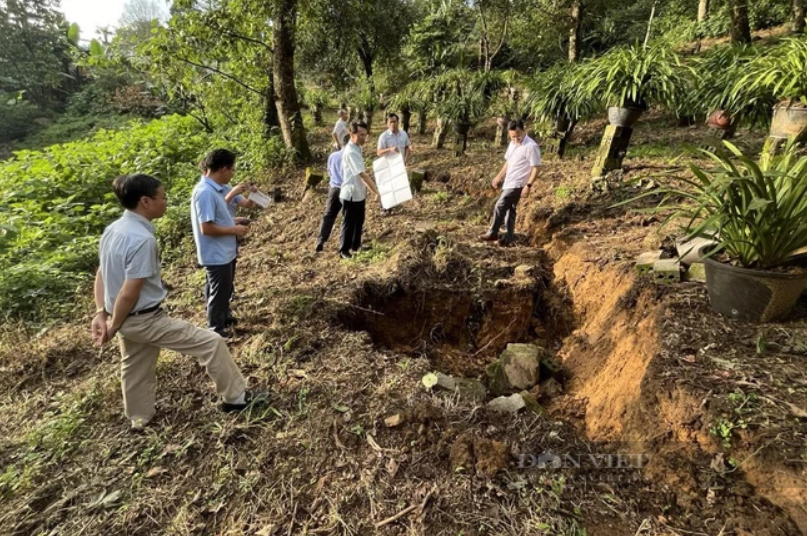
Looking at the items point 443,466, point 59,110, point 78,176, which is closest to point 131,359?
point 443,466

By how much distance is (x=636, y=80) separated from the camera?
5.28m

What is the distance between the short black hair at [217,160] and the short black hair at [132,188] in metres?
0.82

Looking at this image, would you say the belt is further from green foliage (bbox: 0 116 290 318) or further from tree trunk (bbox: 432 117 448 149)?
tree trunk (bbox: 432 117 448 149)

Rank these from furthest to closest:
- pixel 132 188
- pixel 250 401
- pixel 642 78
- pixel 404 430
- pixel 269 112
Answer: pixel 269 112 < pixel 642 78 < pixel 250 401 < pixel 404 430 < pixel 132 188

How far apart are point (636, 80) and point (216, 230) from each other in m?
5.34

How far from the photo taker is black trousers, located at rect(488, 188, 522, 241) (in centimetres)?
526

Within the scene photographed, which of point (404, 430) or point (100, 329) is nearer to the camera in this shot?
point (100, 329)

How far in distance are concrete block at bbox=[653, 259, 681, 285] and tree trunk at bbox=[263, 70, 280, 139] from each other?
9.22m

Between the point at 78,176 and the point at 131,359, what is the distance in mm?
7834

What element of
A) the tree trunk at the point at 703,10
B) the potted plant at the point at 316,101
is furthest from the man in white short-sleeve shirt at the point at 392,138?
the tree trunk at the point at 703,10

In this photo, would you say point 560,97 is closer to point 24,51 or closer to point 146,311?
point 146,311

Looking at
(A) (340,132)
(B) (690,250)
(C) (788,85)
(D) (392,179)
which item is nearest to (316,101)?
(A) (340,132)

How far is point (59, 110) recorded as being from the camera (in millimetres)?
26703

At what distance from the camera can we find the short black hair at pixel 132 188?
7.44ft
